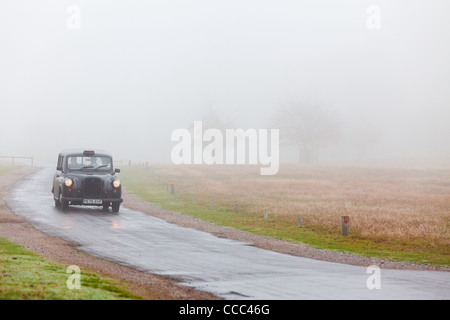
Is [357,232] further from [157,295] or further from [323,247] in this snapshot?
[157,295]

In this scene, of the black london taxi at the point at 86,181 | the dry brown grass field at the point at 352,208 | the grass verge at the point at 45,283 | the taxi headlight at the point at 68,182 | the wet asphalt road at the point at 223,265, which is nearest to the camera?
the grass verge at the point at 45,283

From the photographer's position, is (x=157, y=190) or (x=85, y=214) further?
(x=157, y=190)

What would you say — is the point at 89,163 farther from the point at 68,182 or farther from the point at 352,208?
the point at 352,208

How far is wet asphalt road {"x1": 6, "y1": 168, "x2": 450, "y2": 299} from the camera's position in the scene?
9906mm

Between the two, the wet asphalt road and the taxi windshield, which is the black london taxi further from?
the wet asphalt road

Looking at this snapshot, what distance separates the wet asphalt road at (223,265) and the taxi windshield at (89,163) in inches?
124

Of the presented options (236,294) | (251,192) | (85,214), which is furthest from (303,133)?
(236,294)

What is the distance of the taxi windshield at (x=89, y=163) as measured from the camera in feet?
79.4

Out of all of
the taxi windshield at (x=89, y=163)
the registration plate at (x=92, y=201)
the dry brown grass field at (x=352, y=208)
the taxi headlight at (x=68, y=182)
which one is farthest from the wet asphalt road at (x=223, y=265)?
the dry brown grass field at (x=352, y=208)

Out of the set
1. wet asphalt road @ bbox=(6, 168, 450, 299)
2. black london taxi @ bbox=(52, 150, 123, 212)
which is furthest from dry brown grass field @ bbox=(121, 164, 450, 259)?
black london taxi @ bbox=(52, 150, 123, 212)

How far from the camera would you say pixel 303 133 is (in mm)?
87000

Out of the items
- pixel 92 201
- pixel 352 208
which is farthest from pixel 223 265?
pixel 352 208

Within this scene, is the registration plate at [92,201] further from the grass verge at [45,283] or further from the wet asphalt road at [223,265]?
the grass verge at [45,283]
